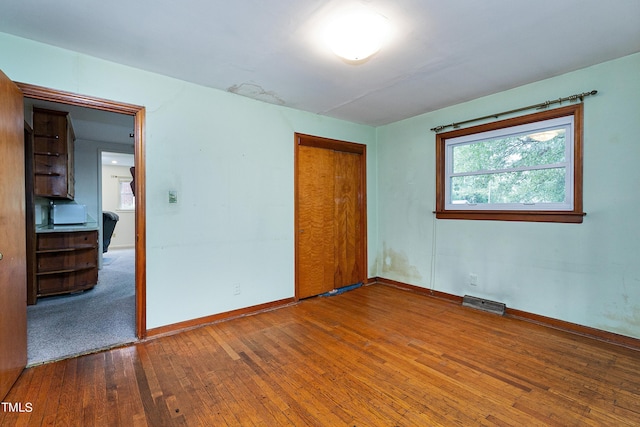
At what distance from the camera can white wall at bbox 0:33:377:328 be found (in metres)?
2.42

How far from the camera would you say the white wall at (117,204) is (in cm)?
850

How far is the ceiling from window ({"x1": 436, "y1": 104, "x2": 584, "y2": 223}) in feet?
1.58

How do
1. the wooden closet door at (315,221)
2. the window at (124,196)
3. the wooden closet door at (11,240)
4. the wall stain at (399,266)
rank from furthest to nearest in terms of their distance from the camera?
the window at (124,196) < the wall stain at (399,266) < the wooden closet door at (315,221) < the wooden closet door at (11,240)

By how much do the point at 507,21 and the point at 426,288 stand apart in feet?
9.99

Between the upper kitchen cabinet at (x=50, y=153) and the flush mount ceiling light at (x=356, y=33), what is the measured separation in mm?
4005

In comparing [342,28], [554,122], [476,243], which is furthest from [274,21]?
[476,243]

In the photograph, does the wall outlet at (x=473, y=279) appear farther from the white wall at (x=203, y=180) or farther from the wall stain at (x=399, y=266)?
the white wall at (x=203, y=180)

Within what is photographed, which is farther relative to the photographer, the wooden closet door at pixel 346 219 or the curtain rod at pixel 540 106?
the wooden closet door at pixel 346 219

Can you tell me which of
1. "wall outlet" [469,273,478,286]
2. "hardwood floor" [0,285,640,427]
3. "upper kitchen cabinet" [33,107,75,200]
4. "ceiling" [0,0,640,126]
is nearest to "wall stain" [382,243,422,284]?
"wall outlet" [469,273,478,286]

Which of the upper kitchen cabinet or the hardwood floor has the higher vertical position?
the upper kitchen cabinet

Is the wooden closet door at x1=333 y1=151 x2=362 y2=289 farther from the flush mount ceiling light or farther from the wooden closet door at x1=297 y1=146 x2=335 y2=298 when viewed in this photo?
the flush mount ceiling light

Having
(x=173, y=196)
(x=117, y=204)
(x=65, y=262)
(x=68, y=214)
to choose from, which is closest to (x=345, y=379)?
(x=173, y=196)

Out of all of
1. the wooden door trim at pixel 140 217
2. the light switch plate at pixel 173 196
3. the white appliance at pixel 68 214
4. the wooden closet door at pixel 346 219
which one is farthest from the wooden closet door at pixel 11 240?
the wooden closet door at pixel 346 219

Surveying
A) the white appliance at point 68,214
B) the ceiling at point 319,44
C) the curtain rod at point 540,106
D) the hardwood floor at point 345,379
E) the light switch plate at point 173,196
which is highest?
the ceiling at point 319,44
